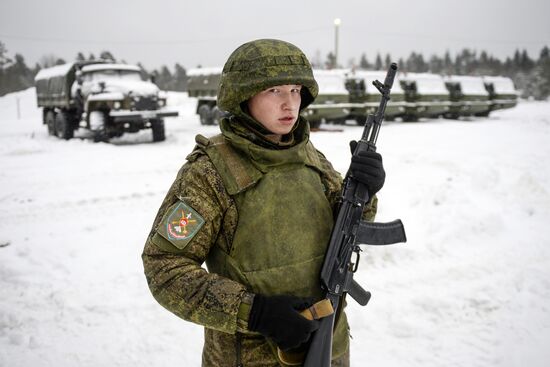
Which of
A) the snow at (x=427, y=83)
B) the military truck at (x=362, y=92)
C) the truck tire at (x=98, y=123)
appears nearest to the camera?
the truck tire at (x=98, y=123)

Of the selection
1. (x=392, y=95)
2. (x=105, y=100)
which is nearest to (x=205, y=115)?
(x=105, y=100)

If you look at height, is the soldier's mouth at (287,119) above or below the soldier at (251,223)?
above

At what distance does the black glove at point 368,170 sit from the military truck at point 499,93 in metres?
23.0

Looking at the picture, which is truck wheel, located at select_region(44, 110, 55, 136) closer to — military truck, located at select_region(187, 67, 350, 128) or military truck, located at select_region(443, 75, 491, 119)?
military truck, located at select_region(187, 67, 350, 128)

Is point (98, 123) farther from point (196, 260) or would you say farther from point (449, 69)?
point (449, 69)

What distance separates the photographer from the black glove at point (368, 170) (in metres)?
1.77

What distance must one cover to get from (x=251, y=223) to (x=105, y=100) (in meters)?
11.6

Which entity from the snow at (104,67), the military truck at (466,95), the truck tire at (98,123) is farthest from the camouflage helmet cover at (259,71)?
the military truck at (466,95)

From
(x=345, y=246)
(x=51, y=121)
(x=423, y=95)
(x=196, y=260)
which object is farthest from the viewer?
(x=423, y=95)

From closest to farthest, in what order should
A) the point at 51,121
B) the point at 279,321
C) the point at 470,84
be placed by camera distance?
the point at 279,321
the point at 51,121
the point at 470,84

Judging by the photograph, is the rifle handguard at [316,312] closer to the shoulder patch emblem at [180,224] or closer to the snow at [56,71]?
the shoulder patch emblem at [180,224]

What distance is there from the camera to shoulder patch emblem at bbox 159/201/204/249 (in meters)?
1.43

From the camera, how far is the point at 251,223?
153 cm

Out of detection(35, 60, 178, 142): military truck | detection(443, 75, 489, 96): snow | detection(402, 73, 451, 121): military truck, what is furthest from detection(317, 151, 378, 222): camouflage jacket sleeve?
detection(443, 75, 489, 96): snow
